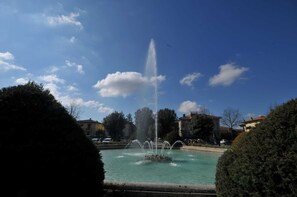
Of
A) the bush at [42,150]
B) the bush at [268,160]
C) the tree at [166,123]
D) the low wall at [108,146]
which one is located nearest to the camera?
the bush at [268,160]

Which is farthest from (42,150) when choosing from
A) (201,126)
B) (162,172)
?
(201,126)

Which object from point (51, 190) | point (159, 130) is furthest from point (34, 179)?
point (159, 130)

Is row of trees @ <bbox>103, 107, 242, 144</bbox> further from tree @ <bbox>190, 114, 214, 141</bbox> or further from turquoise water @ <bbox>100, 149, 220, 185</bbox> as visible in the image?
turquoise water @ <bbox>100, 149, 220, 185</bbox>

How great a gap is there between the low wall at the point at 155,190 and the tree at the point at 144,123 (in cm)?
6192

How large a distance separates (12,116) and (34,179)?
1416mm

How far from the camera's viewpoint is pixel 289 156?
369cm

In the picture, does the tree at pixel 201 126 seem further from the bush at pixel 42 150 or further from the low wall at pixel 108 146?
the bush at pixel 42 150

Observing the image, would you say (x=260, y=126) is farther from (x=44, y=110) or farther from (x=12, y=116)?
(x=12, y=116)

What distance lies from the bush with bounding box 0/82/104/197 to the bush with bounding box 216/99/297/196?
301cm

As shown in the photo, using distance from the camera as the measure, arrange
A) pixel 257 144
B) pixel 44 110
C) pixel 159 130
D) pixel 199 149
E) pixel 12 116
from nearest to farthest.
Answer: pixel 257 144 < pixel 12 116 < pixel 44 110 < pixel 199 149 < pixel 159 130

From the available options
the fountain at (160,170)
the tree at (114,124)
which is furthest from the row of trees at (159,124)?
the fountain at (160,170)

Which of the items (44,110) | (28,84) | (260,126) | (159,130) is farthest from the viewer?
(159,130)

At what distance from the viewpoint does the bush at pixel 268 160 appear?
12.1 feet

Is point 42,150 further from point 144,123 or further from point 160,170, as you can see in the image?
point 144,123
